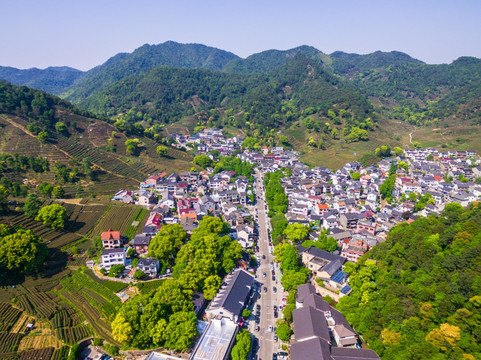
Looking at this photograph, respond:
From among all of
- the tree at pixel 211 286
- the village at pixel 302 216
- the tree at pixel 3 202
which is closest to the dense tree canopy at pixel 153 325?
the village at pixel 302 216

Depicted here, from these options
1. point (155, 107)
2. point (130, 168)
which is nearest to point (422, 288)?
point (130, 168)

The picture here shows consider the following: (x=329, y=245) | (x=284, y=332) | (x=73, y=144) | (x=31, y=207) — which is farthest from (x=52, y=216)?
(x=329, y=245)

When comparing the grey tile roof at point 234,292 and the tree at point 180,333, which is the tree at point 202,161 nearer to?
the grey tile roof at point 234,292

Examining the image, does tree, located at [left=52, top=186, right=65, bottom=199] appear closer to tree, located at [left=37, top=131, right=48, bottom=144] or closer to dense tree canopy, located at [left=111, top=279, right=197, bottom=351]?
tree, located at [left=37, top=131, right=48, bottom=144]

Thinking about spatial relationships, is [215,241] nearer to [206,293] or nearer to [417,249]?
[206,293]

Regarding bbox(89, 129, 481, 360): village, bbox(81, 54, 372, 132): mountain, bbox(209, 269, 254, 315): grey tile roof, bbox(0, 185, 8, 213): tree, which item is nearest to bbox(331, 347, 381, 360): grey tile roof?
bbox(89, 129, 481, 360): village

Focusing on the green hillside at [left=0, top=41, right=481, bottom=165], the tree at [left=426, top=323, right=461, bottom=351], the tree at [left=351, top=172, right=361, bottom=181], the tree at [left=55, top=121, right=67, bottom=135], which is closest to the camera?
the tree at [left=426, top=323, right=461, bottom=351]

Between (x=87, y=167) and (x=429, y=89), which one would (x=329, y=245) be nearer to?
(x=87, y=167)

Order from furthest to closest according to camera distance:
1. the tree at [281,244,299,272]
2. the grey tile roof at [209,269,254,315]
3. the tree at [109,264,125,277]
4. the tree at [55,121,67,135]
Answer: the tree at [55,121,67,135], the tree at [281,244,299,272], the tree at [109,264,125,277], the grey tile roof at [209,269,254,315]
